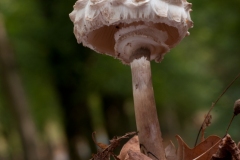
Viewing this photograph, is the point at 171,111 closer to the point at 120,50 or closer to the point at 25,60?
the point at 25,60

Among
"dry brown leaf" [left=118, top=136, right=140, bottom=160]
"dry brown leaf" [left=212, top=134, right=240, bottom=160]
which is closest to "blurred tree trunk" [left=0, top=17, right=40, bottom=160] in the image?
"dry brown leaf" [left=118, top=136, right=140, bottom=160]

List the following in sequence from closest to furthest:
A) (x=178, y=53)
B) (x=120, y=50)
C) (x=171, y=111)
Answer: (x=120, y=50) < (x=178, y=53) < (x=171, y=111)

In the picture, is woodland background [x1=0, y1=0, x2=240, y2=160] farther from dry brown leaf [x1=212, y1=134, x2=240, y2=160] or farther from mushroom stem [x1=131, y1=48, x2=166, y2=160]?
dry brown leaf [x1=212, y1=134, x2=240, y2=160]

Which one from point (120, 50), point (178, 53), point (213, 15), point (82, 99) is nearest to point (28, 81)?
point (82, 99)

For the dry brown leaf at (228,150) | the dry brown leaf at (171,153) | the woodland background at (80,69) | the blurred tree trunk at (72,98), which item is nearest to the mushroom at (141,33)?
the dry brown leaf at (171,153)

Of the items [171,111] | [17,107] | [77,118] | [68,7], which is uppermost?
[68,7]

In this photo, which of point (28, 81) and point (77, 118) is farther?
point (28, 81)

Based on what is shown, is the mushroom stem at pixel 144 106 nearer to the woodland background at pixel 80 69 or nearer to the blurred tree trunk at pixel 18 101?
the woodland background at pixel 80 69
